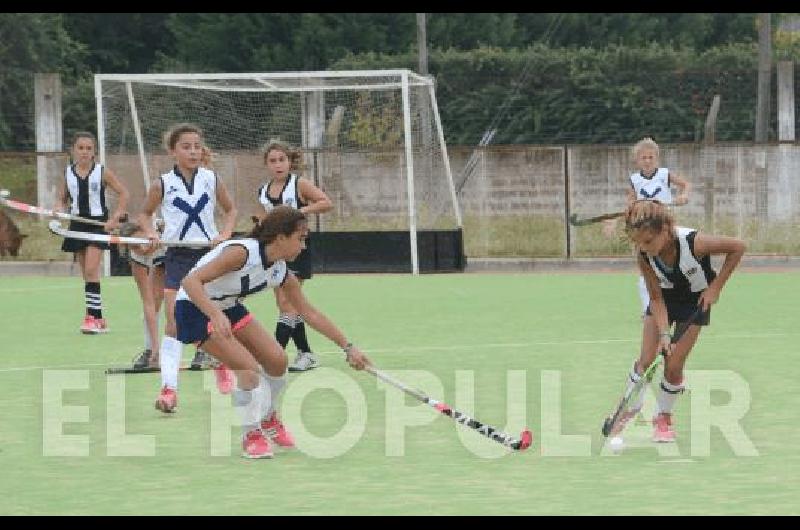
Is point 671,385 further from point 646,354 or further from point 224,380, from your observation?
point 224,380

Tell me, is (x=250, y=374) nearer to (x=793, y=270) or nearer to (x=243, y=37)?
(x=793, y=270)

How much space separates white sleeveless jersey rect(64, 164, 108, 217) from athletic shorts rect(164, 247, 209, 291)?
4.87 m

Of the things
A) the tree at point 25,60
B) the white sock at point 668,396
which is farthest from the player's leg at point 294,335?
the tree at point 25,60

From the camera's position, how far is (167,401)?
10.4 meters

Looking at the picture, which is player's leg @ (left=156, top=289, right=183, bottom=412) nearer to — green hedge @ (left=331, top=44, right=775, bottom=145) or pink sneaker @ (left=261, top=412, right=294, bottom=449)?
pink sneaker @ (left=261, top=412, right=294, bottom=449)

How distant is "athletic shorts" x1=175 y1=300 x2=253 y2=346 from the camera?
927 cm

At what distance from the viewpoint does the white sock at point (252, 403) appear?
29.7 ft

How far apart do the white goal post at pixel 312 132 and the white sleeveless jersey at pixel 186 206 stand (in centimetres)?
1156

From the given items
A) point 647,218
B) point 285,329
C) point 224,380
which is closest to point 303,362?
point 285,329

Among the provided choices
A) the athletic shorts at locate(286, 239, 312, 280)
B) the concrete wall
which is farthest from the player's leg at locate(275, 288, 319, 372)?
the concrete wall
